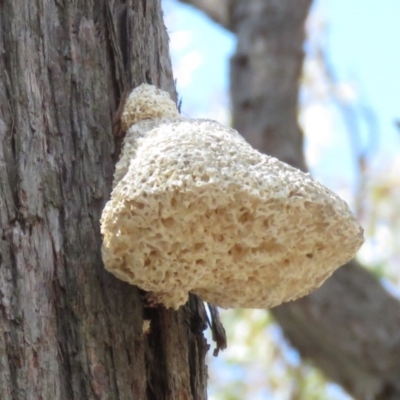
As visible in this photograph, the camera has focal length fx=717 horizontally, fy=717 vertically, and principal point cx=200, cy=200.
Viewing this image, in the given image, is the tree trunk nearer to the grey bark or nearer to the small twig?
the small twig

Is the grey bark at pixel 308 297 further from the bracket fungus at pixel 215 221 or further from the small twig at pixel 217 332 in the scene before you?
the bracket fungus at pixel 215 221

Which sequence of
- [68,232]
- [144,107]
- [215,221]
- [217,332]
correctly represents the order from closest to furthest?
[215,221], [68,232], [144,107], [217,332]

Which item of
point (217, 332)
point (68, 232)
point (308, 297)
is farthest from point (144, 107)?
point (308, 297)

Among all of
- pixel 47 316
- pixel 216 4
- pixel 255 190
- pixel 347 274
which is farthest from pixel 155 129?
pixel 216 4

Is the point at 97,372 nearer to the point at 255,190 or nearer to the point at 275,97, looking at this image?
the point at 255,190

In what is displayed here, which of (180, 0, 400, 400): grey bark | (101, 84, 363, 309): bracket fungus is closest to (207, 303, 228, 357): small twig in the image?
(101, 84, 363, 309): bracket fungus

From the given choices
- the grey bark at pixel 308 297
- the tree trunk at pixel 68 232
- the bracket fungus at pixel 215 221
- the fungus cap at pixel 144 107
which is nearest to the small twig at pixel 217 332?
the tree trunk at pixel 68 232

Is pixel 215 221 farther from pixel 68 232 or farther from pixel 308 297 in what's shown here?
pixel 308 297
